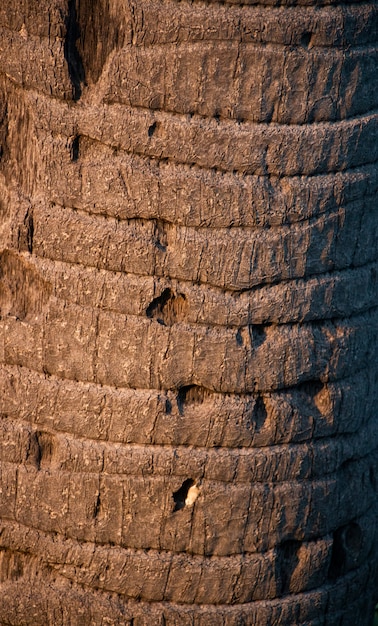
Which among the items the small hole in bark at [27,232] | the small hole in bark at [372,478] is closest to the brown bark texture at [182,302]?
the small hole in bark at [27,232]

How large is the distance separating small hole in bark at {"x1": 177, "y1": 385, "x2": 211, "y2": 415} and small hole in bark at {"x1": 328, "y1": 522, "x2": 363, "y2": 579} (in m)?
0.58

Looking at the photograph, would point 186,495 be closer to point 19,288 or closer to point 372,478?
point 372,478

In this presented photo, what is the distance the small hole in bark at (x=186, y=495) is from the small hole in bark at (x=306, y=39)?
A: 1107mm

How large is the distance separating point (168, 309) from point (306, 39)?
73 centimetres

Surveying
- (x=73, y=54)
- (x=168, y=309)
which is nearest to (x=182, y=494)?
(x=168, y=309)

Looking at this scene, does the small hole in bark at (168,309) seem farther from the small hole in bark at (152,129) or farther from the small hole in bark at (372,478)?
the small hole in bark at (372,478)

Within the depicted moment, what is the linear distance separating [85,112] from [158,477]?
921 millimetres

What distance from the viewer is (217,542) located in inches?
100

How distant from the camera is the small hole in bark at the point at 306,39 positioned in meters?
2.33

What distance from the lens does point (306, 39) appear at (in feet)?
7.71

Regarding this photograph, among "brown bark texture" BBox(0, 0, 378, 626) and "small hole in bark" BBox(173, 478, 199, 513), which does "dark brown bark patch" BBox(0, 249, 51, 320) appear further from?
"small hole in bark" BBox(173, 478, 199, 513)

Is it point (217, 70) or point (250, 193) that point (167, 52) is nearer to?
point (217, 70)

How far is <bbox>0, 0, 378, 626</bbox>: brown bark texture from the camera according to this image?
7.70ft

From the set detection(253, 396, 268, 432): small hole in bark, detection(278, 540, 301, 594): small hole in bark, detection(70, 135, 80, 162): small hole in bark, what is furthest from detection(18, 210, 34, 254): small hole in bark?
detection(278, 540, 301, 594): small hole in bark
